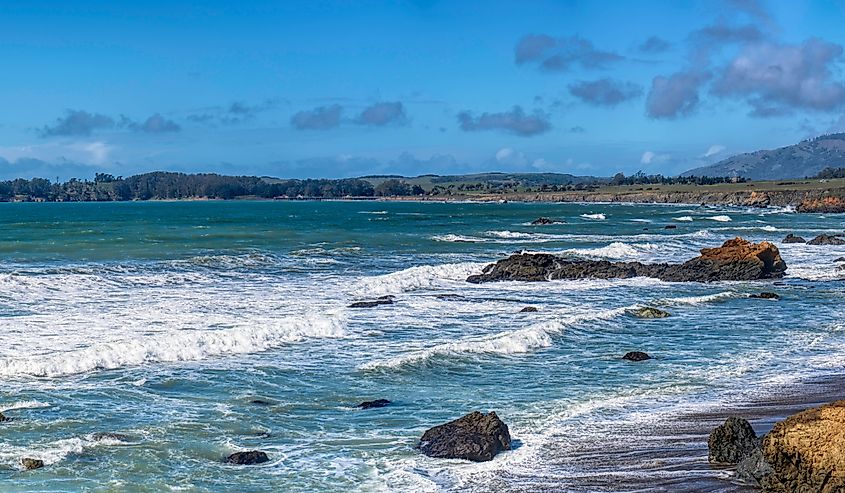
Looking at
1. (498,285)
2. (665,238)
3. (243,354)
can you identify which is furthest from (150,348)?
(665,238)

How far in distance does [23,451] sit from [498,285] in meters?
24.9

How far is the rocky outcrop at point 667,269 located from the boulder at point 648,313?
34.6 feet

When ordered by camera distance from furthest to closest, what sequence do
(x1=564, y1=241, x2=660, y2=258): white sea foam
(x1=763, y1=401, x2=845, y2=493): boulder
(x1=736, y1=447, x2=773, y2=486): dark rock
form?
(x1=564, y1=241, x2=660, y2=258): white sea foam
(x1=736, y1=447, x2=773, y2=486): dark rock
(x1=763, y1=401, x2=845, y2=493): boulder

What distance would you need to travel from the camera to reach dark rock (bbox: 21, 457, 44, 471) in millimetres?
12258

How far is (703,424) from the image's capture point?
47.3 feet

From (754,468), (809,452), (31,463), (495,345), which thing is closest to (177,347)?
(495,345)

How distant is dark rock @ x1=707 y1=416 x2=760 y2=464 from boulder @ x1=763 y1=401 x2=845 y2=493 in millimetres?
935

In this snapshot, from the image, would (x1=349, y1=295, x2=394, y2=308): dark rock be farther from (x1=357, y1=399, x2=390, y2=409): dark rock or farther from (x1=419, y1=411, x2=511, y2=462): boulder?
(x1=419, y1=411, x2=511, y2=462): boulder

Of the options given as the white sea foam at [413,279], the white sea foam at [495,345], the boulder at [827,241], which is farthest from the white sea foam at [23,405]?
the boulder at [827,241]

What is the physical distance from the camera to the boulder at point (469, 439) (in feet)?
41.6

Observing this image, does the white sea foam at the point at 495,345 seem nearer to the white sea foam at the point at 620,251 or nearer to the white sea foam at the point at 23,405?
the white sea foam at the point at 23,405

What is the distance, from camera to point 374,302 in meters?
30.0

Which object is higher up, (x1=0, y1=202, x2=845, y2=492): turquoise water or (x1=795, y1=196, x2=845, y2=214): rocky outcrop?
(x1=795, y1=196, x2=845, y2=214): rocky outcrop

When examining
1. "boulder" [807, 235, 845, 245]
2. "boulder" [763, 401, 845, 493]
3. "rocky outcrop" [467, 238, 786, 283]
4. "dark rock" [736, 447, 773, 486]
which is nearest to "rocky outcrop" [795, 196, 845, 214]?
"boulder" [807, 235, 845, 245]
